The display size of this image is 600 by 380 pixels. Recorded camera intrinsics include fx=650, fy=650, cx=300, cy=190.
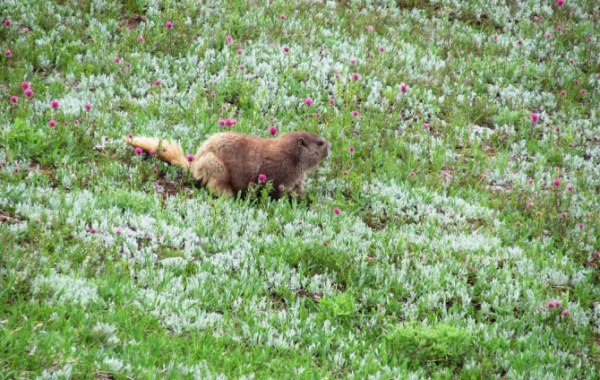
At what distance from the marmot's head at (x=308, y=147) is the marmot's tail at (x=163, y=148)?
5.15 feet

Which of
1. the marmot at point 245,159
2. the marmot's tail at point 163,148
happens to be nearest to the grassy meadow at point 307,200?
the marmot's tail at point 163,148

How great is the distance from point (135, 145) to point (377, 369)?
512cm

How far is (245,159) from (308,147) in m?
0.98

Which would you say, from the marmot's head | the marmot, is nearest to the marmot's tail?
the marmot

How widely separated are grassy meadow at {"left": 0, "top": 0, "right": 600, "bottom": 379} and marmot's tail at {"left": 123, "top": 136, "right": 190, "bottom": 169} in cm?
22

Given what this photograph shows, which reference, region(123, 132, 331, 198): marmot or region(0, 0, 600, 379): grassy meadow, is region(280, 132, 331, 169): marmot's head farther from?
region(0, 0, 600, 379): grassy meadow

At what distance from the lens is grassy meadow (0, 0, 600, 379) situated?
20.9ft

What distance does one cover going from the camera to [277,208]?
29.8 ft

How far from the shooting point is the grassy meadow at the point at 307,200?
6.37m

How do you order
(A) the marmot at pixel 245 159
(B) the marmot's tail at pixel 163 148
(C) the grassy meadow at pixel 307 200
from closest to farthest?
(C) the grassy meadow at pixel 307 200 < (A) the marmot at pixel 245 159 < (B) the marmot's tail at pixel 163 148

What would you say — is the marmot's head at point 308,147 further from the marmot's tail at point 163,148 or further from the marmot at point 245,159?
the marmot's tail at point 163,148

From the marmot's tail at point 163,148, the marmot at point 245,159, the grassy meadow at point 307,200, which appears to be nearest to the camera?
the grassy meadow at point 307,200

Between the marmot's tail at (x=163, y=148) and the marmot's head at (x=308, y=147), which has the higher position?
the marmot's head at (x=308, y=147)

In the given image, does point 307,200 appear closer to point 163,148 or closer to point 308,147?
point 308,147
